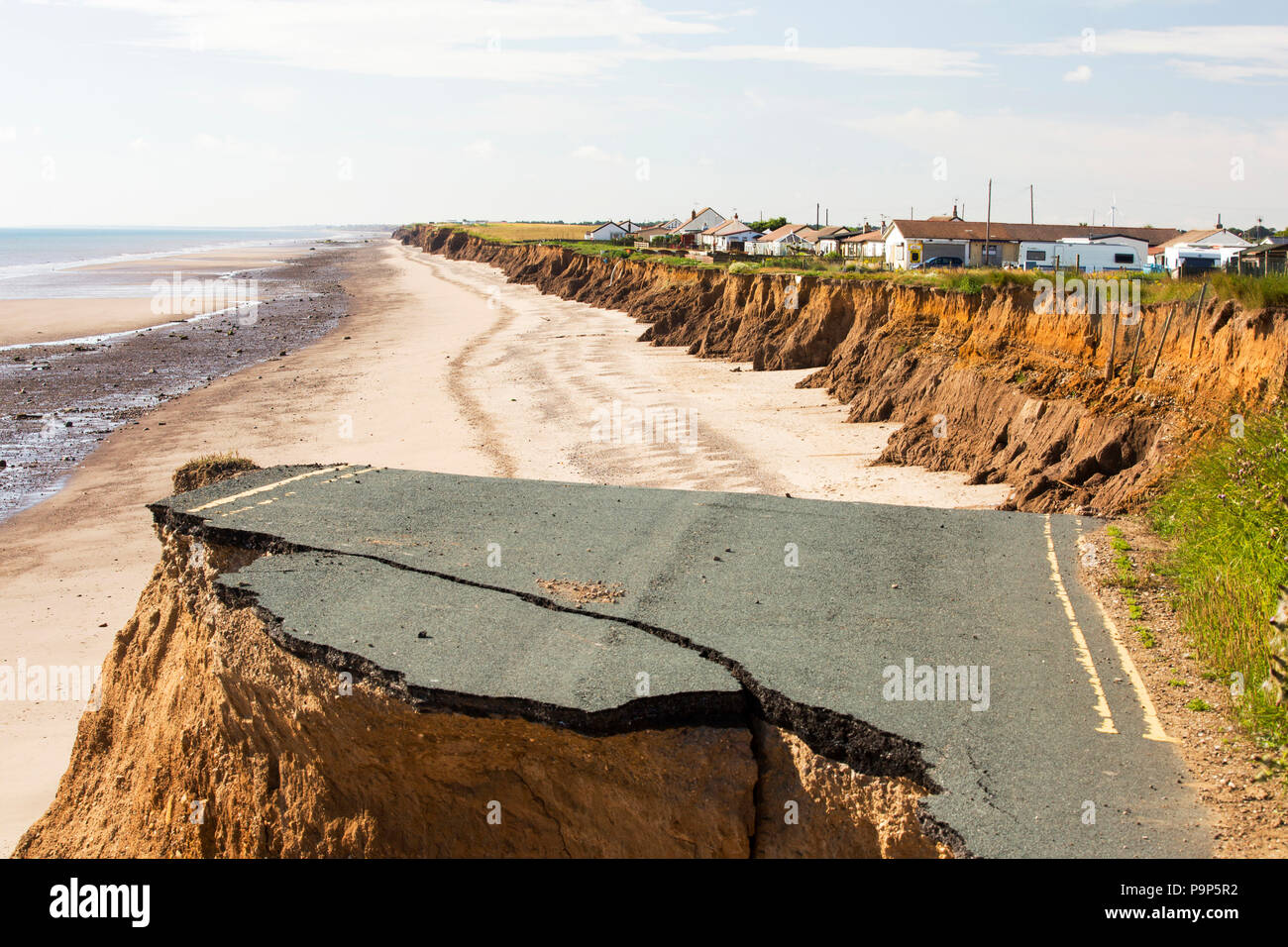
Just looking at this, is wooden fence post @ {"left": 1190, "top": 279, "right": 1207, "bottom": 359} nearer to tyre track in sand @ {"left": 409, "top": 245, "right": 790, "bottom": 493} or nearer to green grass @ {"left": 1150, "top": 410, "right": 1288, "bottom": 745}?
Answer: green grass @ {"left": 1150, "top": 410, "right": 1288, "bottom": 745}

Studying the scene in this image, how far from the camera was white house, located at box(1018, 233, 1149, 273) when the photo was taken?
200 feet

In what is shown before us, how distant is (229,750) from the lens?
8805mm

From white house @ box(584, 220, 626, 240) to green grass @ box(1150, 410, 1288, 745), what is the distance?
3958 inches

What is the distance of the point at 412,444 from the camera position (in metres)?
24.7

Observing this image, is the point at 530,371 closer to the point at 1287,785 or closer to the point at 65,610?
the point at 65,610

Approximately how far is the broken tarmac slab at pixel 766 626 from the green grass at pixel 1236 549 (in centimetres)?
74

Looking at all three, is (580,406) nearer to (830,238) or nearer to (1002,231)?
(1002,231)

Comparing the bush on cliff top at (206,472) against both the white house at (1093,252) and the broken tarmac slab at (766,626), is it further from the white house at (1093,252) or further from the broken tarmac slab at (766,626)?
the white house at (1093,252)

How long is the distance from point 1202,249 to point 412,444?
54669mm

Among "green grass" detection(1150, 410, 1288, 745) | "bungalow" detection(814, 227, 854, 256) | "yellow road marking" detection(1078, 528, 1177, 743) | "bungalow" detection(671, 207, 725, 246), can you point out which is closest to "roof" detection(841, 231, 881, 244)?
"bungalow" detection(814, 227, 854, 256)

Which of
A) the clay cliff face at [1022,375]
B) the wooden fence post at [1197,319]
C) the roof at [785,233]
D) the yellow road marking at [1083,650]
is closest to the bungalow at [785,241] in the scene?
the roof at [785,233]

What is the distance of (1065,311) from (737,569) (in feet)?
45.8

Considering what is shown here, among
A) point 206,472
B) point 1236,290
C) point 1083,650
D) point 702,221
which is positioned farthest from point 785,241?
point 1083,650

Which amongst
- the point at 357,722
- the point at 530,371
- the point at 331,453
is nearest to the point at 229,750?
the point at 357,722
